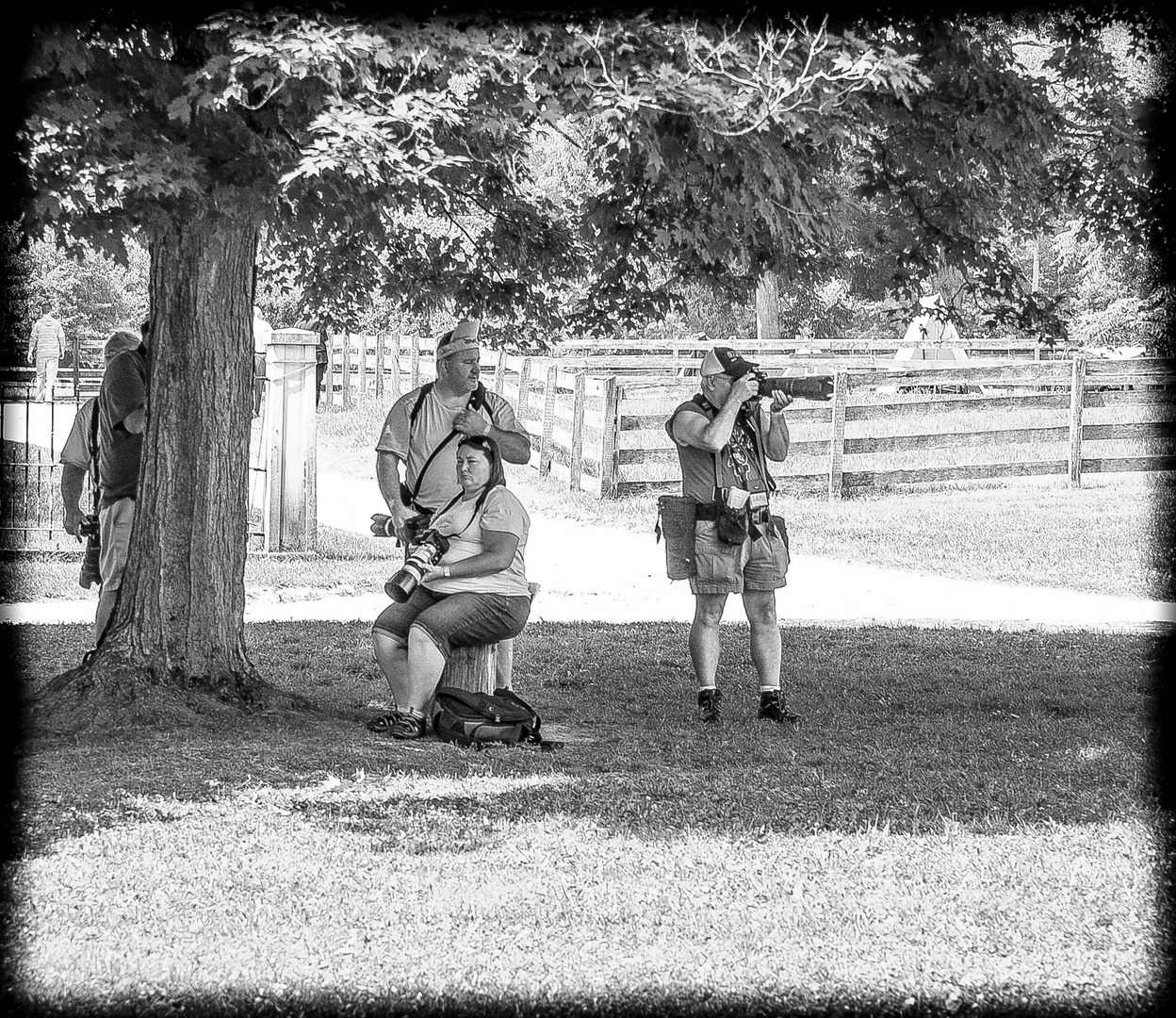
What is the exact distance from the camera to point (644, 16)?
189 inches

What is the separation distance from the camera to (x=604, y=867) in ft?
14.3

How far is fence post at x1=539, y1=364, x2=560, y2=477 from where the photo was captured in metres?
18.4

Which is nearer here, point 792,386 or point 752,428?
point 752,428

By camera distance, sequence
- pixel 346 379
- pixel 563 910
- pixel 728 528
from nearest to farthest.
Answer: pixel 563 910, pixel 728 528, pixel 346 379

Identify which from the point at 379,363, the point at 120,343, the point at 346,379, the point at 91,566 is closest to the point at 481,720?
the point at 91,566

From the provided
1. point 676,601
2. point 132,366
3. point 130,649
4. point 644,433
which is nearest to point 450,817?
point 130,649

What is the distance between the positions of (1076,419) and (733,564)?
39.4 feet

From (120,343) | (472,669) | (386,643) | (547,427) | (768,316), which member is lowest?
(472,669)

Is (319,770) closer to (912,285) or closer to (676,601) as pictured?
(912,285)

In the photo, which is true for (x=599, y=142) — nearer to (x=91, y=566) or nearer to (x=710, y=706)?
(x=710, y=706)

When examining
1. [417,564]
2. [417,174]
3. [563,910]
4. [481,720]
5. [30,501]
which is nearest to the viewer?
[563,910]

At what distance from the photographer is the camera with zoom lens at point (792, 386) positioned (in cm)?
694

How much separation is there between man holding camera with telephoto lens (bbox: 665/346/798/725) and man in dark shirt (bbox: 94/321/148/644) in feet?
7.92

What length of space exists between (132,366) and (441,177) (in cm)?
184
